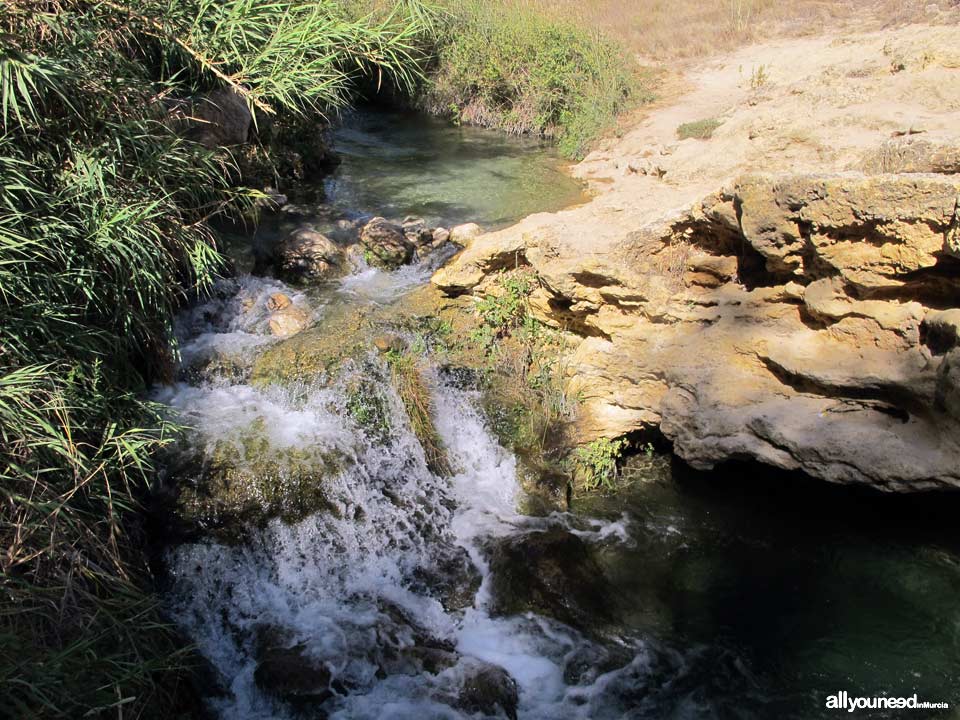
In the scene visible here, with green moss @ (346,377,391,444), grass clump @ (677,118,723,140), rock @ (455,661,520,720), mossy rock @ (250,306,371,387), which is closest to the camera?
rock @ (455,661,520,720)

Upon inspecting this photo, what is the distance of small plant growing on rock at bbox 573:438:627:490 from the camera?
486cm

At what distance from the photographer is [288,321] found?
225 inches

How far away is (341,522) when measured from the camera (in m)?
4.38

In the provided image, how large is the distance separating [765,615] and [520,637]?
53.0 inches

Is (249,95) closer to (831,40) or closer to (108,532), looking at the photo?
(108,532)

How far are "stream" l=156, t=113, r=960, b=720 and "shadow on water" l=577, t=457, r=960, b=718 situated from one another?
12 millimetres

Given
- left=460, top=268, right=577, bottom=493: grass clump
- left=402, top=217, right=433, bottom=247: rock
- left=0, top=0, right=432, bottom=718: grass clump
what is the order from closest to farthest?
left=0, top=0, right=432, bottom=718: grass clump, left=460, top=268, right=577, bottom=493: grass clump, left=402, top=217, right=433, bottom=247: rock

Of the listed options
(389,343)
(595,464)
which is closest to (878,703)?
(595,464)

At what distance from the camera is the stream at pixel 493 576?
3664 mm

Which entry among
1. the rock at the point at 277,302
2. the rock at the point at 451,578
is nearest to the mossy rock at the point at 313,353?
the rock at the point at 277,302

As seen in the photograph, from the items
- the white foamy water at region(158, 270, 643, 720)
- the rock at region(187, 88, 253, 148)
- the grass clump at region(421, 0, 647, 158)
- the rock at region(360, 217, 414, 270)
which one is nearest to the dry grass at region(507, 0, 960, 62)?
the grass clump at region(421, 0, 647, 158)

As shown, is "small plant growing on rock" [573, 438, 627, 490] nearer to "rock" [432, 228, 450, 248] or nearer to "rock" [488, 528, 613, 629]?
"rock" [488, 528, 613, 629]

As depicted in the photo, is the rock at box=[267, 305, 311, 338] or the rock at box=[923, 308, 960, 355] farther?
the rock at box=[267, 305, 311, 338]

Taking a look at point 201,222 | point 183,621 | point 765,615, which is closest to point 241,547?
point 183,621
